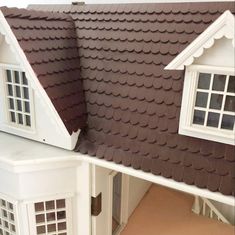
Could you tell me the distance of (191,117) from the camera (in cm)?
203

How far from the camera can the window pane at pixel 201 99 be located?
1989 mm

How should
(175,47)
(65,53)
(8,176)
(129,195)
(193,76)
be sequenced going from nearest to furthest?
(193,76) → (175,47) → (8,176) → (65,53) → (129,195)

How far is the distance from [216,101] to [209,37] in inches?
18.8

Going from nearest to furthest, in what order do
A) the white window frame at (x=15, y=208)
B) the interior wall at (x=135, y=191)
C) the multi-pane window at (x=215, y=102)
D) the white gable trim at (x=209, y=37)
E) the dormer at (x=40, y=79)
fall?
the white gable trim at (x=209, y=37)
the multi-pane window at (x=215, y=102)
the dormer at (x=40, y=79)
the white window frame at (x=15, y=208)
the interior wall at (x=135, y=191)

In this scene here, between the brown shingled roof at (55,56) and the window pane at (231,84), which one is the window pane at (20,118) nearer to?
the brown shingled roof at (55,56)

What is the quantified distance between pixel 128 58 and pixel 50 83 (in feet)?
2.25

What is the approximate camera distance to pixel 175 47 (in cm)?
215

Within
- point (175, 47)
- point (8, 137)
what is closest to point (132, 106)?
point (175, 47)

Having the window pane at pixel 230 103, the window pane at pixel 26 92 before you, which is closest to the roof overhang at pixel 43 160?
the window pane at pixel 26 92

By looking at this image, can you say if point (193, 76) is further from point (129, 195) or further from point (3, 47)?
point (129, 195)

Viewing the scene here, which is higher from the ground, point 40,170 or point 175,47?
point 175,47

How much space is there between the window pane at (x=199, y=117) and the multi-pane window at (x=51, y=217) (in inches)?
55.4

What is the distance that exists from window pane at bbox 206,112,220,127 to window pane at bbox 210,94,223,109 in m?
0.06

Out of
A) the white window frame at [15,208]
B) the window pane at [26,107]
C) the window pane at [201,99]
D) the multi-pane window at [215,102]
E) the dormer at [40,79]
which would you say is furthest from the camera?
the window pane at [26,107]
